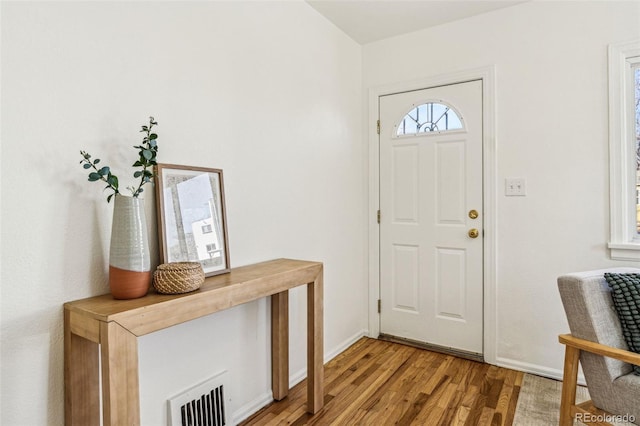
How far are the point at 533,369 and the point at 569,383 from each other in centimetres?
89

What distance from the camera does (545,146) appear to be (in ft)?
7.75

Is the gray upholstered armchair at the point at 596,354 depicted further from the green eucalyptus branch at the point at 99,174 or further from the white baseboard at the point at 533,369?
the green eucalyptus branch at the point at 99,174

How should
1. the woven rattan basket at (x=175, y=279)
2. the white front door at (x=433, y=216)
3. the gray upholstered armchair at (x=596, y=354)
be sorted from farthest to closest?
the white front door at (x=433, y=216), the gray upholstered armchair at (x=596, y=354), the woven rattan basket at (x=175, y=279)

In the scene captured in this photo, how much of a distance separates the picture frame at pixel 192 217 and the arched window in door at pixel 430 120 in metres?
1.69

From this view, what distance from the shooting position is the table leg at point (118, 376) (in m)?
1.04

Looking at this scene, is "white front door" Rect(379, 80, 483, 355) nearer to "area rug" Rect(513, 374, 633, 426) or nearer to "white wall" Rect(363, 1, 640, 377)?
"white wall" Rect(363, 1, 640, 377)

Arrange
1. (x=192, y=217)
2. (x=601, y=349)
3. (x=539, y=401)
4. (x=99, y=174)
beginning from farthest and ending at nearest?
(x=539, y=401)
(x=192, y=217)
(x=601, y=349)
(x=99, y=174)

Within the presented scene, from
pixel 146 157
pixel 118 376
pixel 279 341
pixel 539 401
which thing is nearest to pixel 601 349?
pixel 539 401

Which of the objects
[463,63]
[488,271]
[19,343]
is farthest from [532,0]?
[19,343]

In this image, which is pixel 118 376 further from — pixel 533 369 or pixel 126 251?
pixel 533 369

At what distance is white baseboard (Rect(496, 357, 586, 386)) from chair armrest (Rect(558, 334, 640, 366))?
3.08 feet

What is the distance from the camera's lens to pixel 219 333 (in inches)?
70.3

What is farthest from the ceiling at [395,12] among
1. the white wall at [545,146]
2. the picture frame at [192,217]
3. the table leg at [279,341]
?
the table leg at [279,341]

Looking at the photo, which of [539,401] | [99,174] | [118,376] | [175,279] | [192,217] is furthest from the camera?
[539,401]
